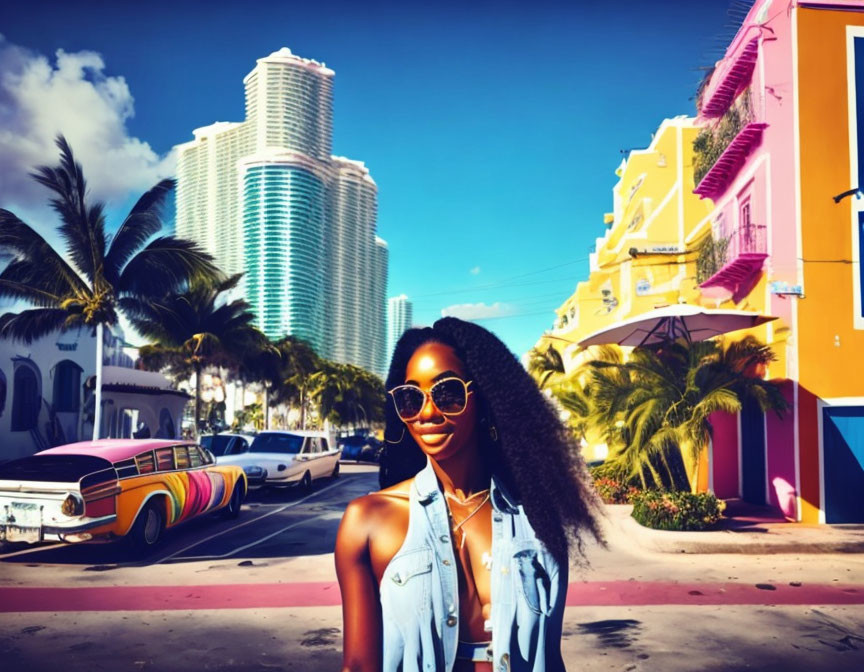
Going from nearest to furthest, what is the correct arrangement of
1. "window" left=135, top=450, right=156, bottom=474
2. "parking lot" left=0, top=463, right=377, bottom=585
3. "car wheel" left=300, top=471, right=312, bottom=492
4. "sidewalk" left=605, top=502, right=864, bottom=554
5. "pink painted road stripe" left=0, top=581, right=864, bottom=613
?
"pink painted road stripe" left=0, top=581, right=864, bottom=613
"parking lot" left=0, top=463, right=377, bottom=585
"window" left=135, top=450, right=156, bottom=474
"sidewalk" left=605, top=502, right=864, bottom=554
"car wheel" left=300, top=471, right=312, bottom=492

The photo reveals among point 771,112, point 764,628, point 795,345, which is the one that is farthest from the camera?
point 771,112

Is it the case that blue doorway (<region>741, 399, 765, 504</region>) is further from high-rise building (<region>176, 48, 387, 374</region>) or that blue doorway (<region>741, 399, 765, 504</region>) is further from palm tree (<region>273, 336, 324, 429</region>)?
high-rise building (<region>176, 48, 387, 374</region>)

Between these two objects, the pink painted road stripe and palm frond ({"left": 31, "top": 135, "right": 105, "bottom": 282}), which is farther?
palm frond ({"left": 31, "top": 135, "right": 105, "bottom": 282})

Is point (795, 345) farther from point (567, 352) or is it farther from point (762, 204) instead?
point (567, 352)

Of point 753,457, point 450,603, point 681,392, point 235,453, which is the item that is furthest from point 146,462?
point 753,457

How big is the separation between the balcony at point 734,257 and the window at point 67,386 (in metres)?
21.0

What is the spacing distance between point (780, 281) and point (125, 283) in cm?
1513

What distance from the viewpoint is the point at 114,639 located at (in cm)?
623

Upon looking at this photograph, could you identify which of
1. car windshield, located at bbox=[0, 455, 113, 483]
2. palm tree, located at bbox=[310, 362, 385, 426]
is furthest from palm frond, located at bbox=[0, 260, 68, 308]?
palm tree, located at bbox=[310, 362, 385, 426]

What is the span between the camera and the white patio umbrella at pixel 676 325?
12375mm

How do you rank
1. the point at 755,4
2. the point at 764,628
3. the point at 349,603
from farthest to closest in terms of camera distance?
the point at 755,4, the point at 764,628, the point at 349,603

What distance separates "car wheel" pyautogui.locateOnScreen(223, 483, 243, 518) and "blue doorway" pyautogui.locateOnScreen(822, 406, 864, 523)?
1029cm

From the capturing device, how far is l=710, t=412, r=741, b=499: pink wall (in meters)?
15.9

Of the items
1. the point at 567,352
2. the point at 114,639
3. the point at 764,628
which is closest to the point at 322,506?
the point at 114,639
